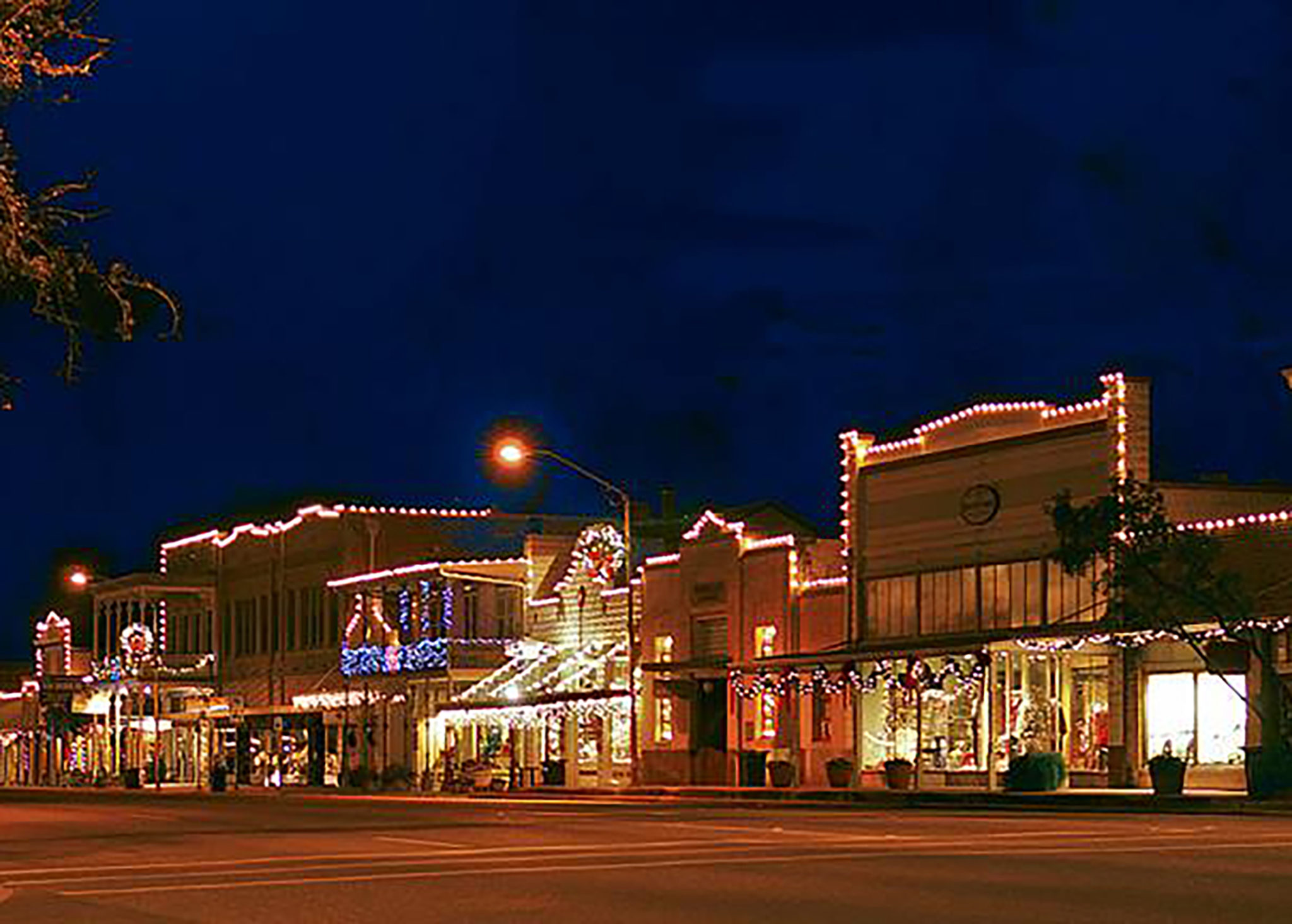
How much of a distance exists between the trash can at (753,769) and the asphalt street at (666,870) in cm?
1881

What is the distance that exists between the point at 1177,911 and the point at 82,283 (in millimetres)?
8281

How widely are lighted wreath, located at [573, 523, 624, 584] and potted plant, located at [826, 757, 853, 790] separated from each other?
11998 mm

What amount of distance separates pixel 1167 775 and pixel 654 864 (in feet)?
67.8

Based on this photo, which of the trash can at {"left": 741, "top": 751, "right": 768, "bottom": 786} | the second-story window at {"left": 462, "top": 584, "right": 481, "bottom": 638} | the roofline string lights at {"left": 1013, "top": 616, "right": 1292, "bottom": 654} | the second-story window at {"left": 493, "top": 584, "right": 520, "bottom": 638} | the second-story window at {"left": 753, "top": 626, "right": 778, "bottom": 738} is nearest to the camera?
the roofline string lights at {"left": 1013, "top": 616, "right": 1292, "bottom": 654}

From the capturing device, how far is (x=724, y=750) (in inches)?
2216

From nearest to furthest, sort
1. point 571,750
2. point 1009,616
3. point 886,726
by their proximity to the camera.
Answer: point 1009,616, point 886,726, point 571,750

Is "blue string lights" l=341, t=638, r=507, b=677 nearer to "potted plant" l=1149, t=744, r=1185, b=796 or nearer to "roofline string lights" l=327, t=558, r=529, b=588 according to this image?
"roofline string lights" l=327, t=558, r=529, b=588

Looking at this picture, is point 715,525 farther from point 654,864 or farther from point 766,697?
point 654,864

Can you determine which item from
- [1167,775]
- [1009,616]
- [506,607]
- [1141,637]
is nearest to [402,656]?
[506,607]

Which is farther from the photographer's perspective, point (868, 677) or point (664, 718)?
point (664, 718)

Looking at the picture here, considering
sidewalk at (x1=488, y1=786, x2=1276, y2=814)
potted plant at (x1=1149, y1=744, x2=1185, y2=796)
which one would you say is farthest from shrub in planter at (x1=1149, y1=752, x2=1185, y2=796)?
sidewalk at (x1=488, y1=786, x2=1276, y2=814)

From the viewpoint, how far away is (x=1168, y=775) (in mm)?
40188

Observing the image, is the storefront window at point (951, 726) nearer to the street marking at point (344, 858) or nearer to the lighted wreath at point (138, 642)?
the street marking at point (344, 858)

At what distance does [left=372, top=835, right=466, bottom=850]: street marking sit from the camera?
25609mm
